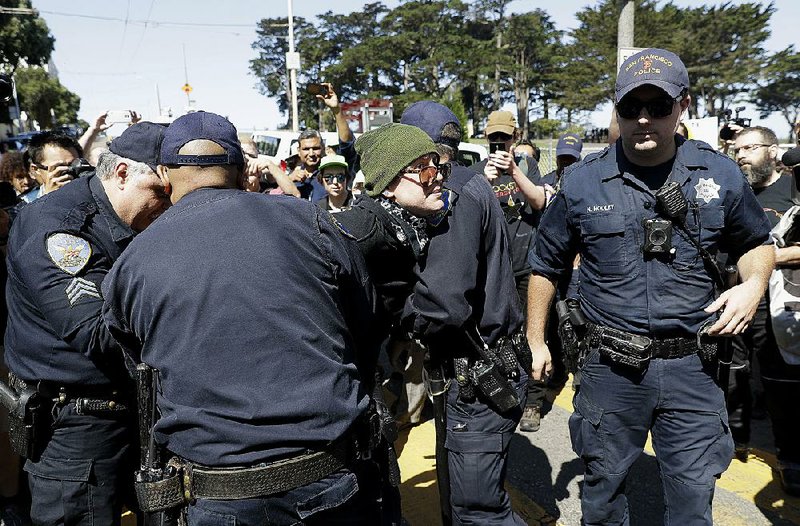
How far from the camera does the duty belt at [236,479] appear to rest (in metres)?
1.64

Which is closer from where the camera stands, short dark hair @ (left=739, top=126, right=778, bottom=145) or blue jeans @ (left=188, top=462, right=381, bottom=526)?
blue jeans @ (left=188, top=462, right=381, bottom=526)

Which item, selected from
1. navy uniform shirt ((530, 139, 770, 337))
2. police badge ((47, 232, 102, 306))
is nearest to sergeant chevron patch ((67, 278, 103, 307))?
police badge ((47, 232, 102, 306))

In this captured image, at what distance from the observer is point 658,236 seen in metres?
2.49

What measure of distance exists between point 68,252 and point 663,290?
2365 millimetres

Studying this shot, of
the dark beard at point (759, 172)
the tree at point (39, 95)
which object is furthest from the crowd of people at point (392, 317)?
the tree at point (39, 95)

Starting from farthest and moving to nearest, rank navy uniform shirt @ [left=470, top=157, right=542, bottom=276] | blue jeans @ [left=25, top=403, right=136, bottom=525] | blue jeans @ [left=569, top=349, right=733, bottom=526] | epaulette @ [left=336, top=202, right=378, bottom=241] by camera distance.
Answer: navy uniform shirt @ [left=470, top=157, right=542, bottom=276]
blue jeans @ [left=569, top=349, right=733, bottom=526]
blue jeans @ [left=25, top=403, right=136, bottom=525]
epaulette @ [left=336, top=202, right=378, bottom=241]

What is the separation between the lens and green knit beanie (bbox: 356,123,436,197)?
232cm

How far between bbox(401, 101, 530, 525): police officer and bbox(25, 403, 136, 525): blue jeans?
1.34 meters

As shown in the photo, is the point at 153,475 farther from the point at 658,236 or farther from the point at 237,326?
the point at 658,236

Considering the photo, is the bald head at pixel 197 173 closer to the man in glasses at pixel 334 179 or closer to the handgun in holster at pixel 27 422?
the handgun in holster at pixel 27 422

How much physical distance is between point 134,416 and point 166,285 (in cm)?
125

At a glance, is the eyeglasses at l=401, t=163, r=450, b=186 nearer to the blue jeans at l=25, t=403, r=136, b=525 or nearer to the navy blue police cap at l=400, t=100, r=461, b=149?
the navy blue police cap at l=400, t=100, r=461, b=149

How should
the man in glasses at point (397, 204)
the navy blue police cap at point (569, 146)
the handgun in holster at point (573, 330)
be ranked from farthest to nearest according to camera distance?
the navy blue police cap at point (569, 146), the handgun in holster at point (573, 330), the man in glasses at point (397, 204)

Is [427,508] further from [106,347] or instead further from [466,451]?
[106,347]
